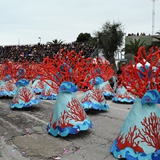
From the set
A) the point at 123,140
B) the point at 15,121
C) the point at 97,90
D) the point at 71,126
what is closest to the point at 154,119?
the point at 123,140

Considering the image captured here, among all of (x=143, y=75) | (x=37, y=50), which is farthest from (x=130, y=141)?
(x=37, y=50)

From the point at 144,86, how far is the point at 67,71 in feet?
5.30

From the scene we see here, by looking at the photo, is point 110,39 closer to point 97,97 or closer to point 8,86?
point 8,86

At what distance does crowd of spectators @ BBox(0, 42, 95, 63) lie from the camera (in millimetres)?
20141

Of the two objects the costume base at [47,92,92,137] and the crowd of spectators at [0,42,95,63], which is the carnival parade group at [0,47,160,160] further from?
the crowd of spectators at [0,42,95,63]

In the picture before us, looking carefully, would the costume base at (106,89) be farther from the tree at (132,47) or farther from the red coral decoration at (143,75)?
the tree at (132,47)

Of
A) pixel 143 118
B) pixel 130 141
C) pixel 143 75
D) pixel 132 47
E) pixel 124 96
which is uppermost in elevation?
pixel 132 47

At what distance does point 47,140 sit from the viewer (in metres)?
3.88

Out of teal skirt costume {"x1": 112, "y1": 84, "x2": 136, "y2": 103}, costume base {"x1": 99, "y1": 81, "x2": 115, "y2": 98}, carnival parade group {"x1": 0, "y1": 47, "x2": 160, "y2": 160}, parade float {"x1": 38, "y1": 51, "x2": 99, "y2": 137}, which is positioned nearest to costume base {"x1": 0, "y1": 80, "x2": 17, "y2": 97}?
carnival parade group {"x1": 0, "y1": 47, "x2": 160, "y2": 160}

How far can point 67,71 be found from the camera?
402 cm

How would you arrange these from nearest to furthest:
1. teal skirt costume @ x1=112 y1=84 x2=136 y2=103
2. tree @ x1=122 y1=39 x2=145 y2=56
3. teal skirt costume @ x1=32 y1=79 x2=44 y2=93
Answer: teal skirt costume @ x1=112 y1=84 x2=136 y2=103 → teal skirt costume @ x1=32 y1=79 x2=44 y2=93 → tree @ x1=122 y1=39 x2=145 y2=56

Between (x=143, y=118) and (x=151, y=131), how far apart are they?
21 cm

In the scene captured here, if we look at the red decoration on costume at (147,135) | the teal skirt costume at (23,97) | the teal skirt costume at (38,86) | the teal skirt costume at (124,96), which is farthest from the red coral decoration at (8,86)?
the red decoration on costume at (147,135)

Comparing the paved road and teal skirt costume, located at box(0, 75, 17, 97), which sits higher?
teal skirt costume, located at box(0, 75, 17, 97)
